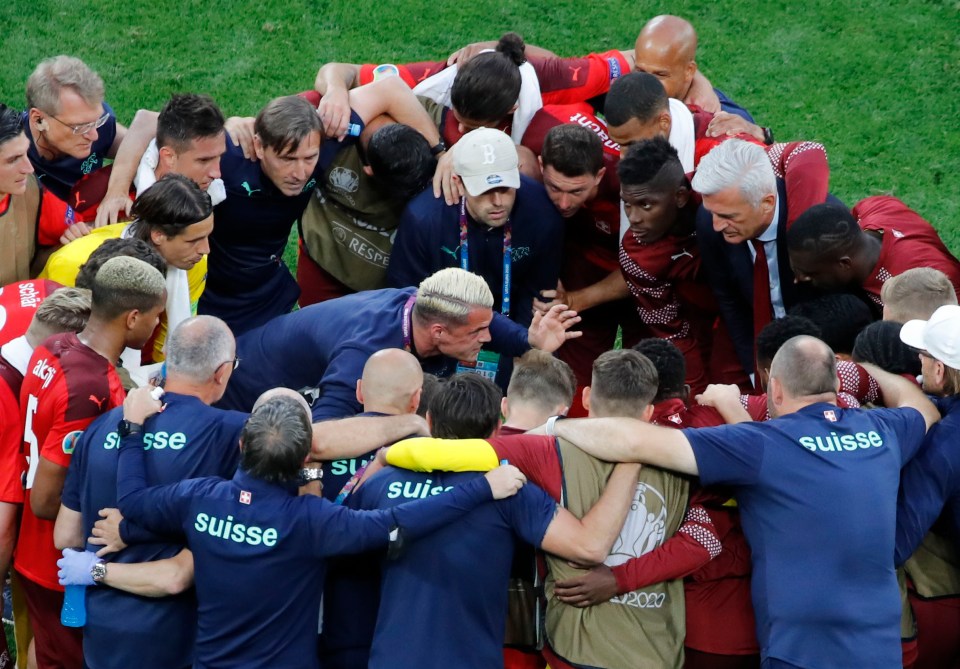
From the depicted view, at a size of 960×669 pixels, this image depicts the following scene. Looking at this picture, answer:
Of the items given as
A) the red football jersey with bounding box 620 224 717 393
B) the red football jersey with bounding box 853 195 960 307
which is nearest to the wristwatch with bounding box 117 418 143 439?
the red football jersey with bounding box 620 224 717 393

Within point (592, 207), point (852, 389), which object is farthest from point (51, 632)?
point (852, 389)

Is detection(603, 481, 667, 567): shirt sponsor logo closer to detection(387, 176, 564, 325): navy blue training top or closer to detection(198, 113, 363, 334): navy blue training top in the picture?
detection(387, 176, 564, 325): navy blue training top

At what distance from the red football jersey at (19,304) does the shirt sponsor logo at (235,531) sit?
140cm

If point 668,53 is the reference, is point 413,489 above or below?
below

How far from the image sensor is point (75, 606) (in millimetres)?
4660

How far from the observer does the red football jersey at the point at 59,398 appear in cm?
479

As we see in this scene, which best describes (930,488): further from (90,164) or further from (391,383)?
(90,164)

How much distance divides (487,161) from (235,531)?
2.28 metres

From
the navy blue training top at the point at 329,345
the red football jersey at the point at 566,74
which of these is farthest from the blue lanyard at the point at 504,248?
the red football jersey at the point at 566,74

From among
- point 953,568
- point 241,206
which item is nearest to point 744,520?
point 953,568

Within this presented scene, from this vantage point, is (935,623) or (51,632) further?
(51,632)

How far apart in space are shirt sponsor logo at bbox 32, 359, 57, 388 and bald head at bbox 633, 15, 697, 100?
3.63m

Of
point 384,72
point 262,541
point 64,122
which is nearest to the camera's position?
point 262,541

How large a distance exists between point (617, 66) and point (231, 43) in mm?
3985
